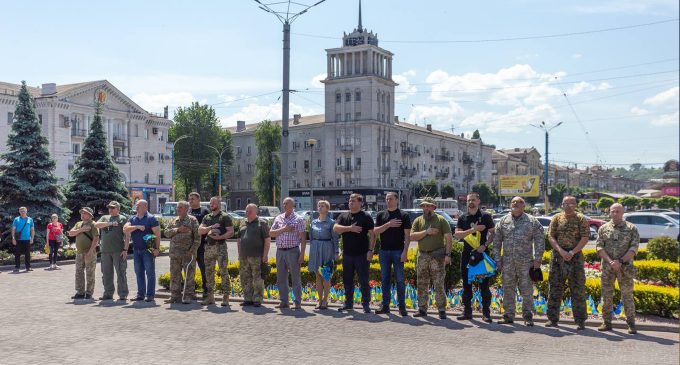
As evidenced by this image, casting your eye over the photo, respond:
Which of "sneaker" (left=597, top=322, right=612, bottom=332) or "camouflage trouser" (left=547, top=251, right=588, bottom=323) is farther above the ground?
"camouflage trouser" (left=547, top=251, right=588, bottom=323)

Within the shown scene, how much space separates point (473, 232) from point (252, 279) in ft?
14.2

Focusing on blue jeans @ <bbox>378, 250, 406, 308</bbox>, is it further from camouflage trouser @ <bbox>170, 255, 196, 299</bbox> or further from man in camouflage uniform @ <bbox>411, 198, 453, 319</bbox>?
camouflage trouser @ <bbox>170, 255, 196, 299</bbox>

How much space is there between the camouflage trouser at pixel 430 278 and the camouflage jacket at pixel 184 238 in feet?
14.4

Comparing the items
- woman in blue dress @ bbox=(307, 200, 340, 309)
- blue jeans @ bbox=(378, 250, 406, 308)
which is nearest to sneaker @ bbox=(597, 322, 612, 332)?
blue jeans @ bbox=(378, 250, 406, 308)

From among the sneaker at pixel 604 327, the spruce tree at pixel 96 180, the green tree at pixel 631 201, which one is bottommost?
the green tree at pixel 631 201

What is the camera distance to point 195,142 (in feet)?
297

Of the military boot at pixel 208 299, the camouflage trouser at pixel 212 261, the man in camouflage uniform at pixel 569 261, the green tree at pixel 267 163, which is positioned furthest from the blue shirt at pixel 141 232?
the green tree at pixel 267 163

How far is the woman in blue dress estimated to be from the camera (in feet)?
40.7

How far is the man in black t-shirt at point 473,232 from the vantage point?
11164 mm

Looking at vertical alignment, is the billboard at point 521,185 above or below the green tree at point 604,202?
above

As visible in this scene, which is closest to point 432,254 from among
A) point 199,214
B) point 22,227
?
point 199,214

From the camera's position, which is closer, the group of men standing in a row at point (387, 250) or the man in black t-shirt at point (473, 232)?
the group of men standing in a row at point (387, 250)

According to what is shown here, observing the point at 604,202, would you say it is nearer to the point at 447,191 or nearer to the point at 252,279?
the point at 447,191

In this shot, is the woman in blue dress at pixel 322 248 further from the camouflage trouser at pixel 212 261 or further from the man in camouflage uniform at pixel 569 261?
the man in camouflage uniform at pixel 569 261
